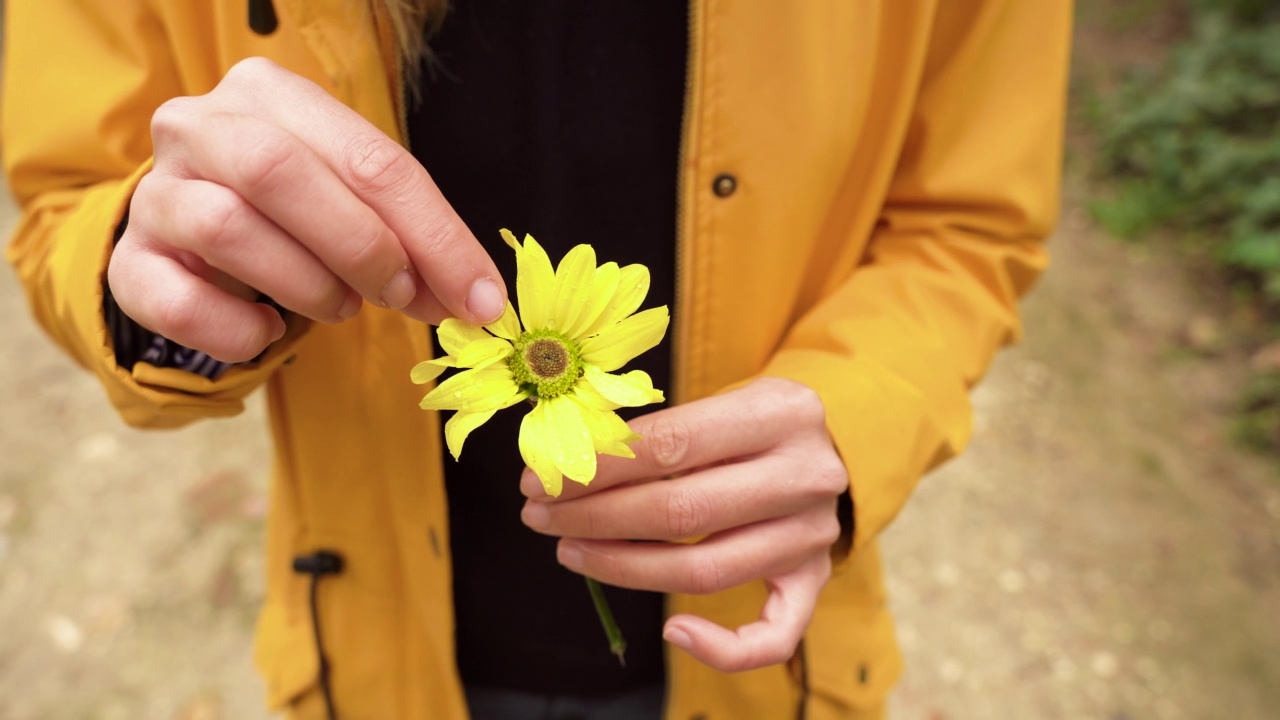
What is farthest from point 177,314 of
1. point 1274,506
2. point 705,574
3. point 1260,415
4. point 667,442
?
point 1260,415

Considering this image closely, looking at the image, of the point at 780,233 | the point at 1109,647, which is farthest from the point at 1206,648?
the point at 780,233

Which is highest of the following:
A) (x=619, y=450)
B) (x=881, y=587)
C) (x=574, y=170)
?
(x=574, y=170)

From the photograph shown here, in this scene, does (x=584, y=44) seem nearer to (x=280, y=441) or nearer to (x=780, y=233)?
(x=780, y=233)

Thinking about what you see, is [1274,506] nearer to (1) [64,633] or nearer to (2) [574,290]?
(2) [574,290]

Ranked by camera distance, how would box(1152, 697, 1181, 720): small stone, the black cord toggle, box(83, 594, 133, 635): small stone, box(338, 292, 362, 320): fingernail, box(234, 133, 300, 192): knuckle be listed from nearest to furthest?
box(234, 133, 300, 192): knuckle
box(338, 292, 362, 320): fingernail
the black cord toggle
box(1152, 697, 1181, 720): small stone
box(83, 594, 133, 635): small stone

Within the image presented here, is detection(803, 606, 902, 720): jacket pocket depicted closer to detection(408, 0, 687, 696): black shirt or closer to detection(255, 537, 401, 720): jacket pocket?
detection(408, 0, 687, 696): black shirt

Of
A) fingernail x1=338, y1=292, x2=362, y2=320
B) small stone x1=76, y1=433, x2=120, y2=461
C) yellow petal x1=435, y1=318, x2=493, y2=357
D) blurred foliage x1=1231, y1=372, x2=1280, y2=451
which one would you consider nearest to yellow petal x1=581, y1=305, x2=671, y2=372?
yellow petal x1=435, y1=318, x2=493, y2=357

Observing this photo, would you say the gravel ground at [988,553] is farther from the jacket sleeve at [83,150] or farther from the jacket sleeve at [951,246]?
the jacket sleeve at [83,150]
